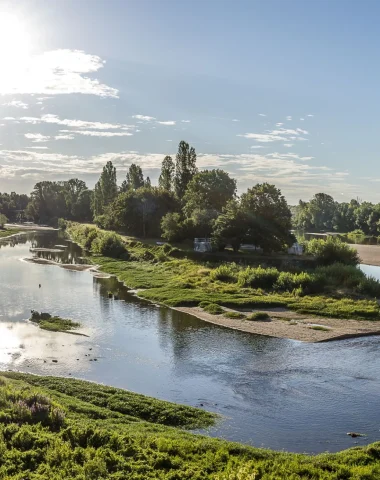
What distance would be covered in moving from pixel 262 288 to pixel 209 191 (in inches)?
2221

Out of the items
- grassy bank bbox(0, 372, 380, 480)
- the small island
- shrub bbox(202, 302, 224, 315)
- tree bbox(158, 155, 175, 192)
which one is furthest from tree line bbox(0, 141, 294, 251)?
grassy bank bbox(0, 372, 380, 480)

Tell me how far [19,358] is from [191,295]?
1004 inches

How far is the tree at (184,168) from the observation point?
126 metres

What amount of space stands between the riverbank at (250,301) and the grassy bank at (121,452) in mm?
22338

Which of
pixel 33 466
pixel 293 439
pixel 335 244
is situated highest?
→ pixel 335 244

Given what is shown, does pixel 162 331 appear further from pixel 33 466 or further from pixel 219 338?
pixel 33 466

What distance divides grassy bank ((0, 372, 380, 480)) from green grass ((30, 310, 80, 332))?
1860cm

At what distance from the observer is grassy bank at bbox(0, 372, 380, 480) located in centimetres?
1747

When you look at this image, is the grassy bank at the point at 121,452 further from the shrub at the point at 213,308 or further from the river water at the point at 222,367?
the shrub at the point at 213,308

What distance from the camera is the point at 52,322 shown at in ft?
146

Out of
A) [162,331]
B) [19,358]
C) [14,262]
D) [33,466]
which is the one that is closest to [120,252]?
[14,262]

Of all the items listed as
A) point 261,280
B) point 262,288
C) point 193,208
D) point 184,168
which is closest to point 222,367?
point 262,288

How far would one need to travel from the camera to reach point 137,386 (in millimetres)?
30328

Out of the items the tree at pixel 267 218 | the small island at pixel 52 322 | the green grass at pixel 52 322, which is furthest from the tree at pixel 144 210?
the green grass at pixel 52 322
